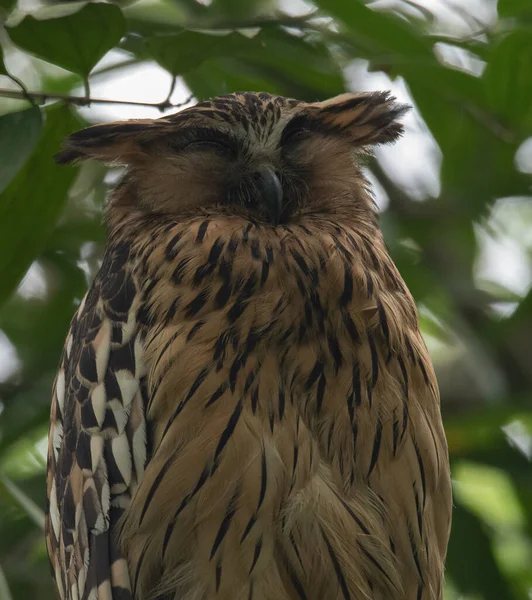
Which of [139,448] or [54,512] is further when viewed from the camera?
[54,512]

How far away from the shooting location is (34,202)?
2.87 m

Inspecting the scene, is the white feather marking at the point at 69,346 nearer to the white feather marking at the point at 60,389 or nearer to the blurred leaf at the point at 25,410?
the white feather marking at the point at 60,389

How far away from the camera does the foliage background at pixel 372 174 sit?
9.22 feet

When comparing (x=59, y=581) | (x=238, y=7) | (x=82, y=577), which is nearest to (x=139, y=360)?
(x=82, y=577)

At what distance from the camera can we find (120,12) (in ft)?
8.43

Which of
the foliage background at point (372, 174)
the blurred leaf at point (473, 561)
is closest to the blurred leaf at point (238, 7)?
the foliage background at point (372, 174)

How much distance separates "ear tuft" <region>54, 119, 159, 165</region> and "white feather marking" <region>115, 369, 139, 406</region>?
638mm

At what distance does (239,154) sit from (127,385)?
2.65 ft

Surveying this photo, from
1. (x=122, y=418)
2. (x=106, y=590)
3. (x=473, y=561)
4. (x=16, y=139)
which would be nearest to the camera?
(x=16, y=139)

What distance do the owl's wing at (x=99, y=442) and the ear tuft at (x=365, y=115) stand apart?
77cm

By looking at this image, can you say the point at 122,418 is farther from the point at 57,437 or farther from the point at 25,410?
the point at 25,410

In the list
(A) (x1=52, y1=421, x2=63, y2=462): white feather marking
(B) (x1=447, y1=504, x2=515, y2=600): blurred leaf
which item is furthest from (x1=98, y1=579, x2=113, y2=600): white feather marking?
(B) (x1=447, y1=504, x2=515, y2=600): blurred leaf

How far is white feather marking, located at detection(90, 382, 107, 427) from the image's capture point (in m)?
2.95

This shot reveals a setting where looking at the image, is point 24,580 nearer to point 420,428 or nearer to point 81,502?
point 81,502
